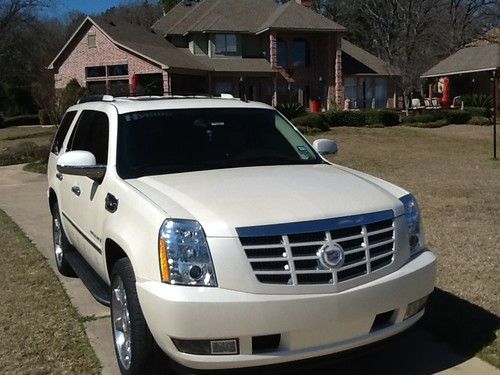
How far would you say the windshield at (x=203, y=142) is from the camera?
4627 millimetres

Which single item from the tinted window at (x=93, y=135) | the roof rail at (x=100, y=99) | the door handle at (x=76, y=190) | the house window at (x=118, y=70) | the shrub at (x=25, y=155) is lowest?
the shrub at (x=25, y=155)

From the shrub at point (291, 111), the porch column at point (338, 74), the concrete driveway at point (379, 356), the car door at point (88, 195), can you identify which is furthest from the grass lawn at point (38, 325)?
the porch column at point (338, 74)

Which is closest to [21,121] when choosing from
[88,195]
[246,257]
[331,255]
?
[88,195]

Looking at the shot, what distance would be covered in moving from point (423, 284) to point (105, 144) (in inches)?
102

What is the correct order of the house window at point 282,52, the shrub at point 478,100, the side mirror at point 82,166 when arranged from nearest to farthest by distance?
the side mirror at point 82,166, the shrub at point 478,100, the house window at point 282,52

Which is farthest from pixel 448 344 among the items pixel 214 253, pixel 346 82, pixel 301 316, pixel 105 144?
pixel 346 82

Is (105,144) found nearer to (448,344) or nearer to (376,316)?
(376,316)

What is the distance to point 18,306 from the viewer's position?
5.57 m

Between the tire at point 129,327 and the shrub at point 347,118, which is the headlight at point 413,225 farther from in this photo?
the shrub at point 347,118

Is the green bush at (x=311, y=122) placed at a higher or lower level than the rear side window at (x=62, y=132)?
lower

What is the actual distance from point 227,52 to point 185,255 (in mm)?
38452

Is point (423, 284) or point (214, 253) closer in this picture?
point (214, 253)

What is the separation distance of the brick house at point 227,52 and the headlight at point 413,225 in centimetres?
3431

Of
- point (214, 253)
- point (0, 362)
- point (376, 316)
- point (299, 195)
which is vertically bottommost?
point (0, 362)
